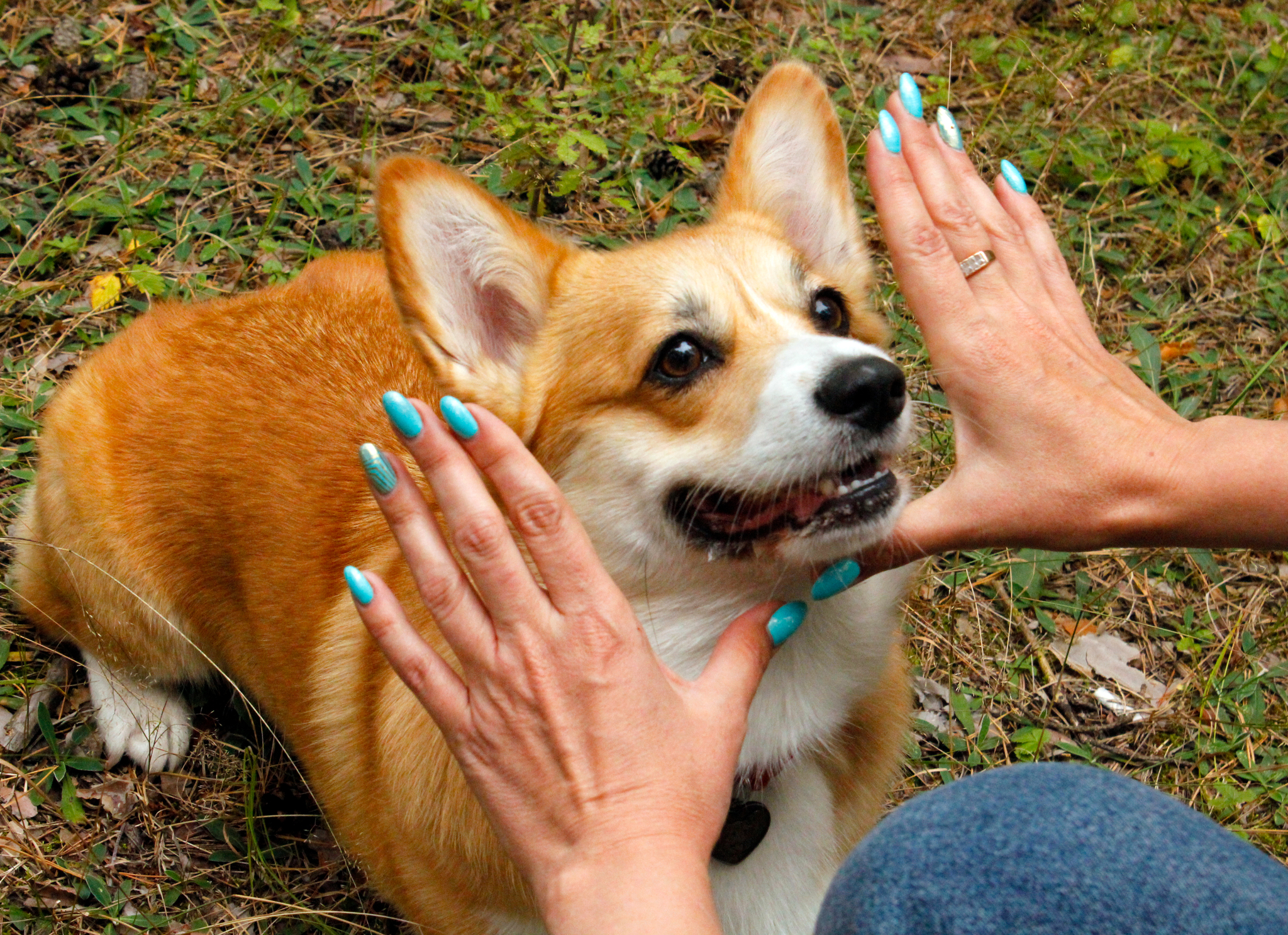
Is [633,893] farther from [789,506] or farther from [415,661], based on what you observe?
[789,506]

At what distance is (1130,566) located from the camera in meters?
3.33

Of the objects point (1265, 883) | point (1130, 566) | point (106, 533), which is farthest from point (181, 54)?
point (1265, 883)

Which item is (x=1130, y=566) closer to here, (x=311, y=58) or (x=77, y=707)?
(x=77, y=707)

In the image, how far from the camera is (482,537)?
4.95 feet

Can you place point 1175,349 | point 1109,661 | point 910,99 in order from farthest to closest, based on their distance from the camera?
point 1175,349, point 1109,661, point 910,99

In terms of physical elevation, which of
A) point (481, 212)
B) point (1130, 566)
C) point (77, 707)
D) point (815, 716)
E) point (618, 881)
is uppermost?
point (481, 212)

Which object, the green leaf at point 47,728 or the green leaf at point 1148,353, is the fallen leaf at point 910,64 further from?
the green leaf at point 47,728

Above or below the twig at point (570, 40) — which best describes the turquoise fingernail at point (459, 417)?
above

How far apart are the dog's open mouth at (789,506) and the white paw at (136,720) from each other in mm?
1763

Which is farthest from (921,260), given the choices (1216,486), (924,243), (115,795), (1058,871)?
(115,795)

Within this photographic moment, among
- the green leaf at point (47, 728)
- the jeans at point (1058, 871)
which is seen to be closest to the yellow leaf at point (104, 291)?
the green leaf at point (47, 728)

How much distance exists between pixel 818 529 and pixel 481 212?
86 centimetres

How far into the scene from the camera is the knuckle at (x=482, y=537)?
1.51 metres

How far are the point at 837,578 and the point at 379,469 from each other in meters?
0.79
